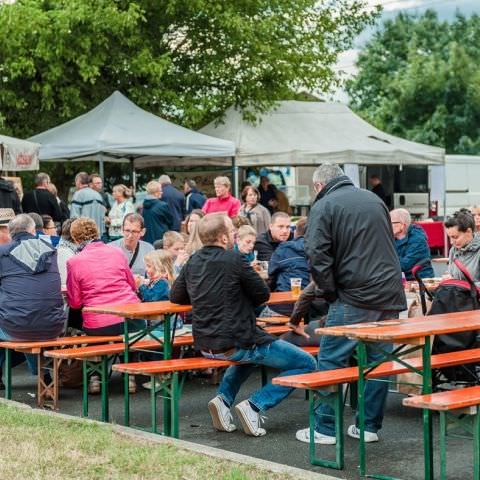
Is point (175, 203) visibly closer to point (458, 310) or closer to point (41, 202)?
point (41, 202)

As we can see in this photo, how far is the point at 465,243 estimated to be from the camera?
8688mm

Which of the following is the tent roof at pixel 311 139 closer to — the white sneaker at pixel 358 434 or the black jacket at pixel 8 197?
the black jacket at pixel 8 197

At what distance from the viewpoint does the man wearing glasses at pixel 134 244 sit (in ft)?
34.2

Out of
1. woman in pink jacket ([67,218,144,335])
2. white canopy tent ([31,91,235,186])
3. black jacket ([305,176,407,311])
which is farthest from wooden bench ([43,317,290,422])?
white canopy tent ([31,91,235,186])

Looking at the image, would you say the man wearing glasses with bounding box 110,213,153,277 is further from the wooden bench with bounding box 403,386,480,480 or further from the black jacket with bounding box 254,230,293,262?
the wooden bench with bounding box 403,386,480,480

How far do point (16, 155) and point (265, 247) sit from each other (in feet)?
18.8

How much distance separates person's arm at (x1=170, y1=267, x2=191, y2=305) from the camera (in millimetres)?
7547

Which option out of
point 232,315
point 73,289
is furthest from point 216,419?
point 73,289

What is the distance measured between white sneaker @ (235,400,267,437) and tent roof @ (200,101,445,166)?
1229 centimetres

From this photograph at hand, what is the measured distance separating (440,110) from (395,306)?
157 feet

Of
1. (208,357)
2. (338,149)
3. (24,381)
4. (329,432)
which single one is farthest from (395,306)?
(338,149)

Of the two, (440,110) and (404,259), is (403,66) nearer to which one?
(440,110)

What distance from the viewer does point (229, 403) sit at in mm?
7590

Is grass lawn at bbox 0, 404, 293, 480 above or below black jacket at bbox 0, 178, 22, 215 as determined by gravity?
below
